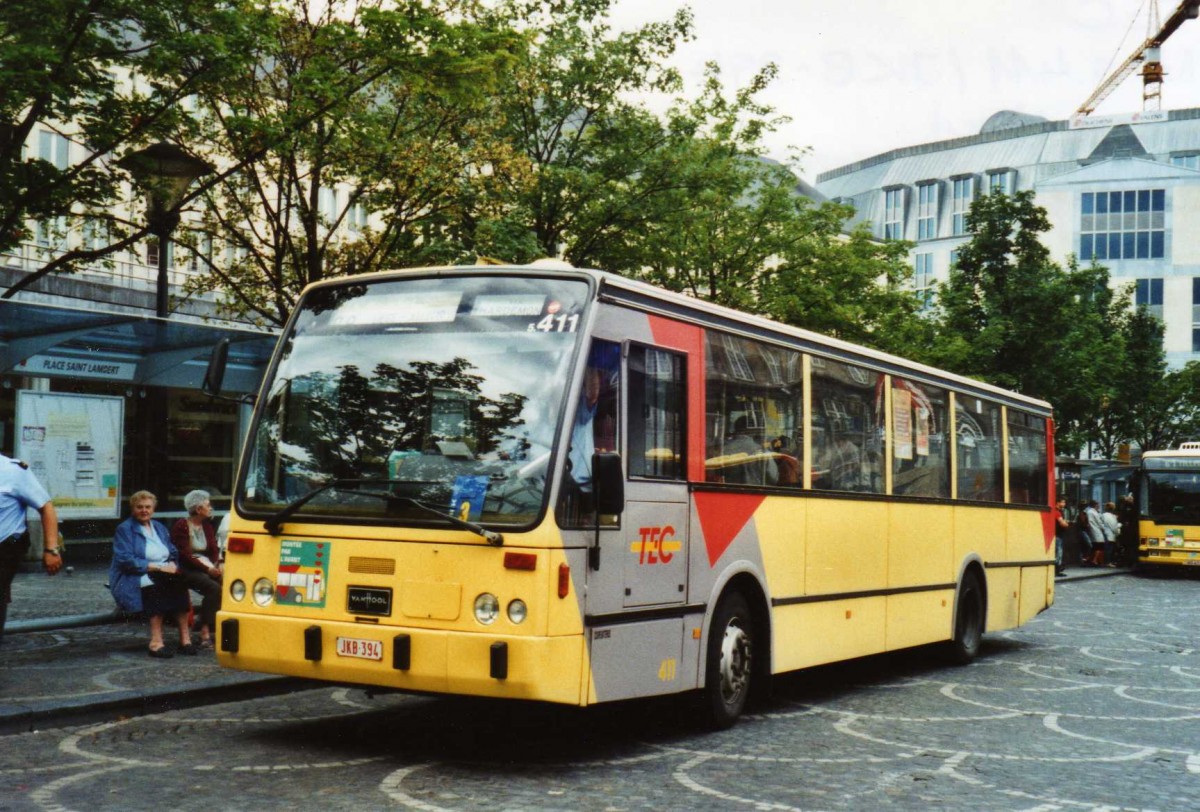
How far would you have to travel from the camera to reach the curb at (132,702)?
8281mm

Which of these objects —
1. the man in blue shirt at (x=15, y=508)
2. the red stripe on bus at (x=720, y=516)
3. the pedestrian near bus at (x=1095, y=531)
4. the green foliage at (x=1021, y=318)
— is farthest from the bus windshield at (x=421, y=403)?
the pedestrian near bus at (x=1095, y=531)

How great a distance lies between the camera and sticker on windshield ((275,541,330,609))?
779 centimetres

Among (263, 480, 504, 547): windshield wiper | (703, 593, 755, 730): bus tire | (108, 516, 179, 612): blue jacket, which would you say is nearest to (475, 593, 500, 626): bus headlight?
(263, 480, 504, 547): windshield wiper

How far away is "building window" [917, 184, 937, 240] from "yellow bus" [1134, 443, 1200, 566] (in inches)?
2629

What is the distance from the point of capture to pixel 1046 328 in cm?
3422

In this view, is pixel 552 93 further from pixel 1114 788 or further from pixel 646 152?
pixel 1114 788

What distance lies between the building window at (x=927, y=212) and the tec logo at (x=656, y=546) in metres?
92.6

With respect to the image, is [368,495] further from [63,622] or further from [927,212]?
[927,212]

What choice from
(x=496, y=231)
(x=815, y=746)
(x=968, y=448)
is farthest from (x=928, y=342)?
(x=815, y=746)

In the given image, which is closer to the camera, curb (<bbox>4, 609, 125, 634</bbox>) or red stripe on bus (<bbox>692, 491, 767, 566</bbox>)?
red stripe on bus (<bbox>692, 491, 767, 566</bbox>)

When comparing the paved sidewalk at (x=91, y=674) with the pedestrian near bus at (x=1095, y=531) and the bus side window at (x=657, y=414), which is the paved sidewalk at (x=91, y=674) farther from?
the pedestrian near bus at (x=1095, y=531)

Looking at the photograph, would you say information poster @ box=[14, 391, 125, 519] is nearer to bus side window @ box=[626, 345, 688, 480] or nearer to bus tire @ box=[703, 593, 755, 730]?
bus tire @ box=[703, 593, 755, 730]

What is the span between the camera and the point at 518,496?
24.2 feet

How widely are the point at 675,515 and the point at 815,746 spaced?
1673 millimetres
